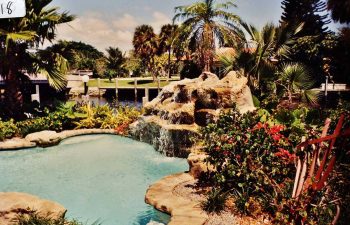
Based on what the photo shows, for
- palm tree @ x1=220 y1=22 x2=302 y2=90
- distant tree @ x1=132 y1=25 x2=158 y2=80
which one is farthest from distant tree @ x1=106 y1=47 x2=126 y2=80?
palm tree @ x1=220 y1=22 x2=302 y2=90

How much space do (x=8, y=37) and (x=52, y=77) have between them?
260 centimetres

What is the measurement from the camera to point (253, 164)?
5.95m

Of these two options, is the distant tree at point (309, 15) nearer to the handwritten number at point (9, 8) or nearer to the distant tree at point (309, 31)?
the distant tree at point (309, 31)

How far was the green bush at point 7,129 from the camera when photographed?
12.6m

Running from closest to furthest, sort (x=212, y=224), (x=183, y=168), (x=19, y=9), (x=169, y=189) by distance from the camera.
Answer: (x=19, y=9) < (x=212, y=224) < (x=169, y=189) < (x=183, y=168)

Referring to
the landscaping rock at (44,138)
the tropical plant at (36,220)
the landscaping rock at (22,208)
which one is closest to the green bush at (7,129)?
the landscaping rock at (44,138)

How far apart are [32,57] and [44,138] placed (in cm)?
454

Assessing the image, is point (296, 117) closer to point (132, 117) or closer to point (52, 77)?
point (132, 117)

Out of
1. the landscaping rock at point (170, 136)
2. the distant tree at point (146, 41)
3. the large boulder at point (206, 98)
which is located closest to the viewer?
the landscaping rock at point (170, 136)

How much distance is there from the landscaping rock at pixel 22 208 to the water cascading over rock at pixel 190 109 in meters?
5.74

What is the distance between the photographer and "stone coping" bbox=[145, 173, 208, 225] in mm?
5438

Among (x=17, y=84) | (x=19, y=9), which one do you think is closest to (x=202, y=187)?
(x=19, y=9)

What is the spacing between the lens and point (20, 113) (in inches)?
580

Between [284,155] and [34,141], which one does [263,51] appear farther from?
[34,141]
